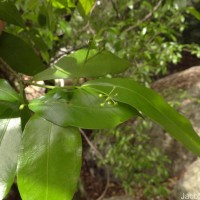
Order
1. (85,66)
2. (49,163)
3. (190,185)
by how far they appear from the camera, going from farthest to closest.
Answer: (190,185) → (85,66) → (49,163)

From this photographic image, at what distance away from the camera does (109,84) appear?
1.93 feet

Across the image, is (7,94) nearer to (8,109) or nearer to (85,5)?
(8,109)

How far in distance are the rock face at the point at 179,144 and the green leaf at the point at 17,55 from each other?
1689 millimetres

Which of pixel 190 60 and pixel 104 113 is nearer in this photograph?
pixel 104 113

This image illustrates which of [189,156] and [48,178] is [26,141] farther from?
[189,156]

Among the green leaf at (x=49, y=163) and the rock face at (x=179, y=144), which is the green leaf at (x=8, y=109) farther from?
the rock face at (x=179, y=144)

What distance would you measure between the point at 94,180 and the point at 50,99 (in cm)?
290

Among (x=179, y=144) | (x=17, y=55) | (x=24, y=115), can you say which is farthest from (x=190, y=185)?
(x=24, y=115)

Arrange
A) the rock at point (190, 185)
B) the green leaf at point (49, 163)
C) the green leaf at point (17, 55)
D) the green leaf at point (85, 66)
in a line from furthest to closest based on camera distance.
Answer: the rock at point (190, 185), the green leaf at point (17, 55), the green leaf at point (85, 66), the green leaf at point (49, 163)

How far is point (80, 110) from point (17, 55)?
38 cm

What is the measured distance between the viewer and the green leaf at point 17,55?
0.83 metres

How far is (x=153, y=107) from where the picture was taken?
1.78ft

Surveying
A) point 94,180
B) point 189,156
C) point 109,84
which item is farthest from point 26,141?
point 94,180

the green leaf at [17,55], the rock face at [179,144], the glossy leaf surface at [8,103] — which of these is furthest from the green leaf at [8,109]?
the rock face at [179,144]
